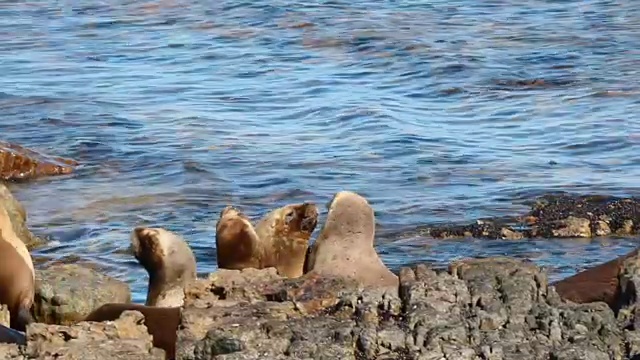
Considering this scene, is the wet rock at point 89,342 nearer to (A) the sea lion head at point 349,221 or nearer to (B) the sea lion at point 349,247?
(B) the sea lion at point 349,247

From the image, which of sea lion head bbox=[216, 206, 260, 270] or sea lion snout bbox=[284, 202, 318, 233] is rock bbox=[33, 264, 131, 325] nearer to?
sea lion head bbox=[216, 206, 260, 270]

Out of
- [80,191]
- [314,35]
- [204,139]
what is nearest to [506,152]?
[204,139]

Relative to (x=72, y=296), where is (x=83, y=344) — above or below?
above

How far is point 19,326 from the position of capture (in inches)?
235

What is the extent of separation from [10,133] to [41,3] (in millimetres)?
7681

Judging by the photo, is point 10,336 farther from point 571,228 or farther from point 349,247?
point 571,228

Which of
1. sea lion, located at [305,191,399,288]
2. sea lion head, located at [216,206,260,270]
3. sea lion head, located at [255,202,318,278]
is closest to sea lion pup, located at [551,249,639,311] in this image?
sea lion, located at [305,191,399,288]

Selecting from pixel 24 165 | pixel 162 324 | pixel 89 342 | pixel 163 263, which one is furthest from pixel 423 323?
pixel 24 165

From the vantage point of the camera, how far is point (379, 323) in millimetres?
4512

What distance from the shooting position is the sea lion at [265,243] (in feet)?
21.6

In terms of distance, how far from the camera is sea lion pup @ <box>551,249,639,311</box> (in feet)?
18.3

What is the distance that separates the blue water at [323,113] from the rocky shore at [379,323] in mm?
2828

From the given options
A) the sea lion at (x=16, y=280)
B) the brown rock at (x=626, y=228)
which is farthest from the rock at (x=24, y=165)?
the brown rock at (x=626, y=228)

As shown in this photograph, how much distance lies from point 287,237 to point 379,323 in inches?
91.4
